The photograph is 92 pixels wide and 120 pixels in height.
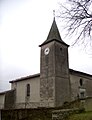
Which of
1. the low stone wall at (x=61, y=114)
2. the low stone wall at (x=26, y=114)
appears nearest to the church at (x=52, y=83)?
the low stone wall at (x=26, y=114)

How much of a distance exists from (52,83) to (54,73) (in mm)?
1398

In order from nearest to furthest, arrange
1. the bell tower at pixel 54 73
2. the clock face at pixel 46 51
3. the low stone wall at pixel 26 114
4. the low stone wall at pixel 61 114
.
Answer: the low stone wall at pixel 61 114 < the low stone wall at pixel 26 114 < the bell tower at pixel 54 73 < the clock face at pixel 46 51

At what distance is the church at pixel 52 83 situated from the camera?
1064 inches

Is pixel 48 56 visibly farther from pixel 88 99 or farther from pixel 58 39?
pixel 88 99

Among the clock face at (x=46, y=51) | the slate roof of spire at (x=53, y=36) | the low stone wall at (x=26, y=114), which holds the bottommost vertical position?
the low stone wall at (x=26, y=114)

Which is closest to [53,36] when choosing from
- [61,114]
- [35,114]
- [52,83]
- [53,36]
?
[53,36]

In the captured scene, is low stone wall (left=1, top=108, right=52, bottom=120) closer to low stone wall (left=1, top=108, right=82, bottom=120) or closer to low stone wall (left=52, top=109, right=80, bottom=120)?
low stone wall (left=1, top=108, right=82, bottom=120)

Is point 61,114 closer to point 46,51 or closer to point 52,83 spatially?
point 52,83

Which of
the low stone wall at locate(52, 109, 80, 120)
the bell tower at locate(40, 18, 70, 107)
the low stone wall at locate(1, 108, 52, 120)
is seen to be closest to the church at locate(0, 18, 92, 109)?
the bell tower at locate(40, 18, 70, 107)

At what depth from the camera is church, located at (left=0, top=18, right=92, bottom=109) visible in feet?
88.6

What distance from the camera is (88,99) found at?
19531 mm

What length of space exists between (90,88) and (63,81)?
272 inches

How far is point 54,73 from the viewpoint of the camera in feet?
89.3

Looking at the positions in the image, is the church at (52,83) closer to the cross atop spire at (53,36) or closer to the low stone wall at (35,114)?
the cross atop spire at (53,36)
